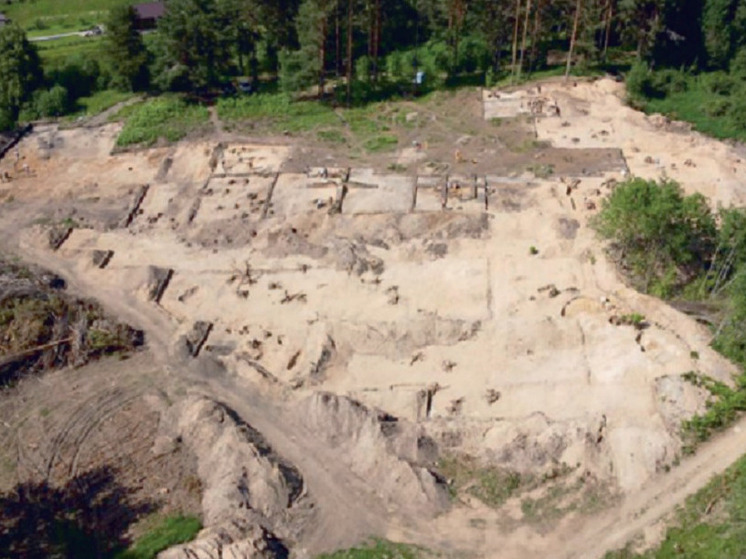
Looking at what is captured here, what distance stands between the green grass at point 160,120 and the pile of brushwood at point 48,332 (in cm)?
2163

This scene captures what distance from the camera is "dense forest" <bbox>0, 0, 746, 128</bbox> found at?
63.7 meters

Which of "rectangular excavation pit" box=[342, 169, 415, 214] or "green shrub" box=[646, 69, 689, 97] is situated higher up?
"green shrub" box=[646, 69, 689, 97]

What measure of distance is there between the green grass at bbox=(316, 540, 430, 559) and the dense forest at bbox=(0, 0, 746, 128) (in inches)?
1722

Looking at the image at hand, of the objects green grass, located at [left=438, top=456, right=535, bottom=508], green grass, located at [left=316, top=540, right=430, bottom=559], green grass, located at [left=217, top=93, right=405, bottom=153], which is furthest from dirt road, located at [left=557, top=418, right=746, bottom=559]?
green grass, located at [left=217, top=93, right=405, bottom=153]

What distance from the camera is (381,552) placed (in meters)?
30.1

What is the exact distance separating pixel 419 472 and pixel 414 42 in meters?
53.8

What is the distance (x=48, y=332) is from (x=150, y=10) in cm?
5779

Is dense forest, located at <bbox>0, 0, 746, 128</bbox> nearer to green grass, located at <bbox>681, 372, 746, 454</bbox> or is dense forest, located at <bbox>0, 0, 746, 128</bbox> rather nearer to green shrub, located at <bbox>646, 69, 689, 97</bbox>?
green shrub, located at <bbox>646, 69, 689, 97</bbox>

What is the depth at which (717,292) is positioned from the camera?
40.8 m

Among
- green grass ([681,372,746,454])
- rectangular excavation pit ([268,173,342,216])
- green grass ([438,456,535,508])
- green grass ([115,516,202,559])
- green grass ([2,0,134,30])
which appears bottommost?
green grass ([115,516,202,559])

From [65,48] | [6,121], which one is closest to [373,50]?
[6,121]

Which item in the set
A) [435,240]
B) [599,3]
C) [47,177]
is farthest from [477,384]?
[599,3]

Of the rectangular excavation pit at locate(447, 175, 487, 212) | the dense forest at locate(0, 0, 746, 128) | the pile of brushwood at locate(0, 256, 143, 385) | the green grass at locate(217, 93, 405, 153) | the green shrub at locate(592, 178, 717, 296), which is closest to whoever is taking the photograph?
the pile of brushwood at locate(0, 256, 143, 385)

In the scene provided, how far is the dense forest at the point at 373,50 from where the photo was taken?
63.7 m
